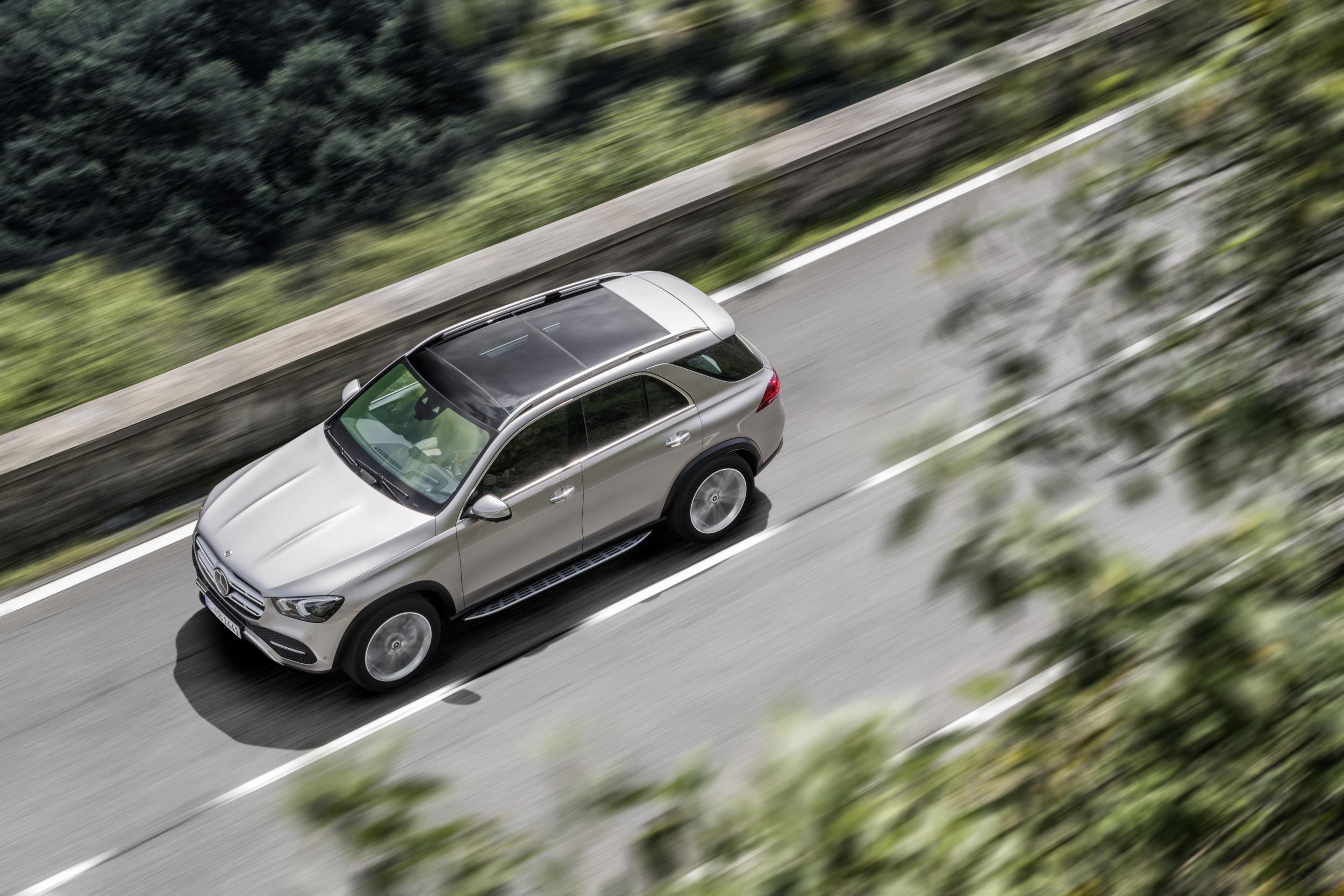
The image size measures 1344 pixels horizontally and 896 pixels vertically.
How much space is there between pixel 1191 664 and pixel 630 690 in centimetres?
650

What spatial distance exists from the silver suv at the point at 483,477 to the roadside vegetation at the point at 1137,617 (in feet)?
19.2

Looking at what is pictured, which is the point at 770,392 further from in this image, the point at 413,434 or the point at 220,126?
the point at 220,126

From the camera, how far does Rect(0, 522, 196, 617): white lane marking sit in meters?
9.43

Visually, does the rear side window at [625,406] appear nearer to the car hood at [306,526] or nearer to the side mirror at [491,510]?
the side mirror at [491,510]

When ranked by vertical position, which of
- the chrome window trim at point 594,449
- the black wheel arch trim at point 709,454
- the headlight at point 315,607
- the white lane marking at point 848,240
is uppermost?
the chrome window trim at point 594,449

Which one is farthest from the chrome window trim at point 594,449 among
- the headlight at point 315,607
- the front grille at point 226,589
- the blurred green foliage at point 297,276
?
the blurred green foliage at point 297,276

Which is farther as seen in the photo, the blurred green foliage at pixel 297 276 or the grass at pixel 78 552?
the blurred green foliage at pixel 297 276

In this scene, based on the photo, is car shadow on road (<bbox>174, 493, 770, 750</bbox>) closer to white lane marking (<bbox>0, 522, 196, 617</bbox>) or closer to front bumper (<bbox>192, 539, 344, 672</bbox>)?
front bumper (<bbox>192, 539, 344, 672</bbox>)

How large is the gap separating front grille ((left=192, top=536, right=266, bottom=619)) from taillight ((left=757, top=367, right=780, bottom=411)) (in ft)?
11.8

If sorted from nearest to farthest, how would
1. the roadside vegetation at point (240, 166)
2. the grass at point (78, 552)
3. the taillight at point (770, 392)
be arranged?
the taillight at point (770, 392)
the grass at point (78, 552)
the roadside vegetation at point (240, 166)

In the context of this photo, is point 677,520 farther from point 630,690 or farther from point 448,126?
point 448,126

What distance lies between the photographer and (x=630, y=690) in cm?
872

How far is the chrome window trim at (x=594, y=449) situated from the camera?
27.9 ft

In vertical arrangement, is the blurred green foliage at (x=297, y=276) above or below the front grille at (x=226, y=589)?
above
